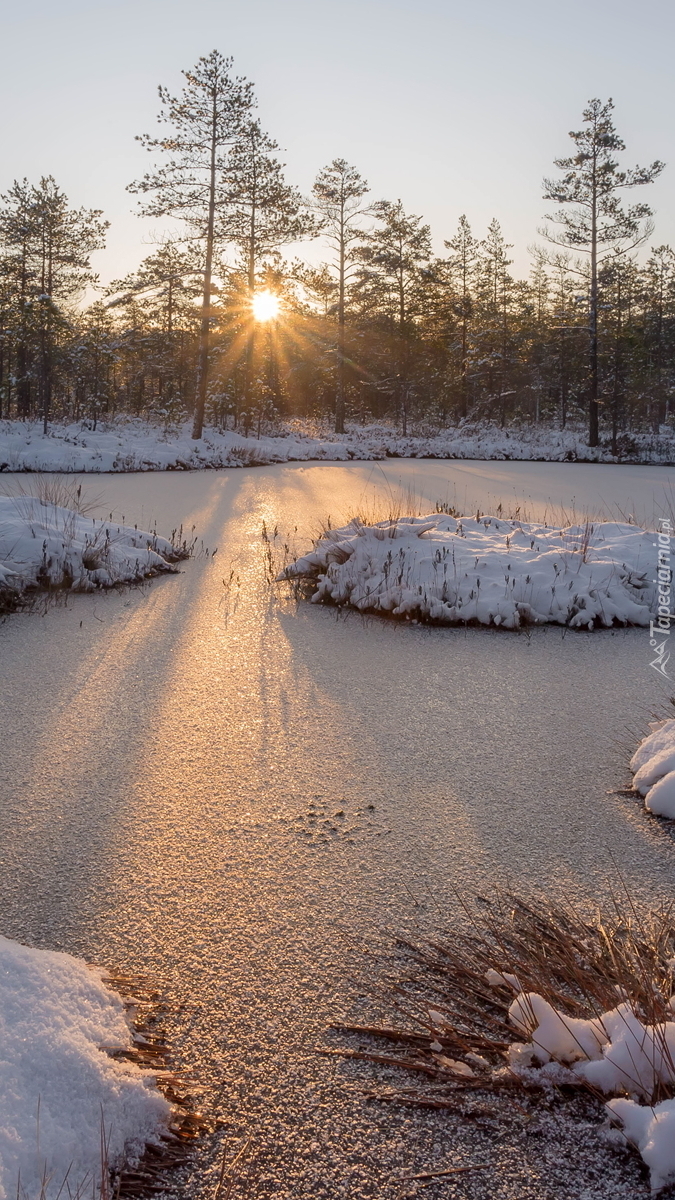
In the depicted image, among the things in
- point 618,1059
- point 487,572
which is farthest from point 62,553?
point 618,1059

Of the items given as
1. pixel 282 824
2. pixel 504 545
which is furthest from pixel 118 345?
pixel 282 824

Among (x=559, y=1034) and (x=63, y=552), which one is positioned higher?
(x=63, y=552)

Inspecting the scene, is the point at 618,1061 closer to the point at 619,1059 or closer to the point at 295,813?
the point at 619,1059

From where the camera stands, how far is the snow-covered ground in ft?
3.68

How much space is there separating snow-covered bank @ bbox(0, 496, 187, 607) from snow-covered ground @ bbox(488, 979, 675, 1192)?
4.43 m

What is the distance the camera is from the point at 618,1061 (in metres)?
1.25

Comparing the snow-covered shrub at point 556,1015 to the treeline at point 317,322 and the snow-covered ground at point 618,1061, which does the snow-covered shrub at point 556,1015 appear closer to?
the snow-covered ground at point 618,1061

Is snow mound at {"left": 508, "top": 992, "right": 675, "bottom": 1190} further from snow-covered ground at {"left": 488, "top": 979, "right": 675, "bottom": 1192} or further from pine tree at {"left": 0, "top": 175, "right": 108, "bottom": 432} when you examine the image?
pine tree at {"left": 0, "top": 175, "right": 108, "bottom": 432}

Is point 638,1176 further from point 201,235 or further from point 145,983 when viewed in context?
point 201,235

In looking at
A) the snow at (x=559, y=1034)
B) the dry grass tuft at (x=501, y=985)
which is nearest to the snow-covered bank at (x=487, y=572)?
the dry grass tuft at (x=501, y=985)

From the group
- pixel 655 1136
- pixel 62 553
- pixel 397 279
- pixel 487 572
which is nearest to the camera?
pixel 655 1136

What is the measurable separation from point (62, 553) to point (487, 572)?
10.1ft

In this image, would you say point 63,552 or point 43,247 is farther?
point 43,247

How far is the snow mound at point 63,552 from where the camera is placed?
5523 millimetres
